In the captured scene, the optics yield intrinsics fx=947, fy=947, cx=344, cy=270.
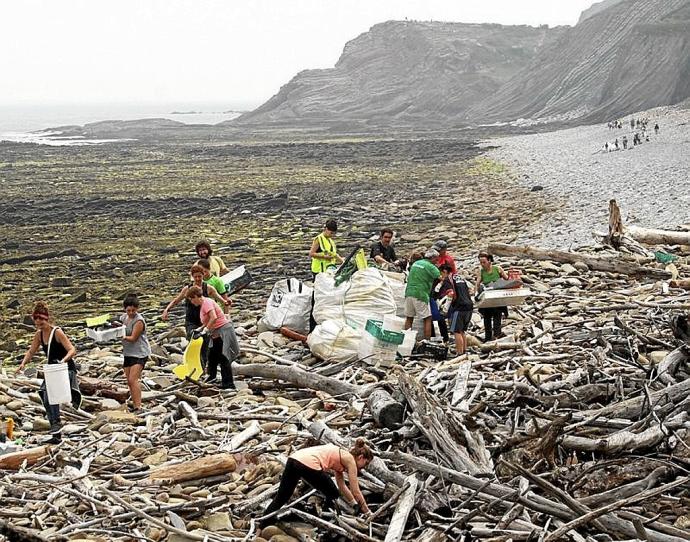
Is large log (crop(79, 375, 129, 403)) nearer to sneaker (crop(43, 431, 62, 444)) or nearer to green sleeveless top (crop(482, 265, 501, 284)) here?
sneaker (crop(43, 431, 62, 444))

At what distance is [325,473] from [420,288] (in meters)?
4.60

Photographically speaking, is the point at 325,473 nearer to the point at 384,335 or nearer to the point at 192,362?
the point at 384,335

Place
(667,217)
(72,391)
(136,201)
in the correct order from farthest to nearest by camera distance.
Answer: (136,201) < (667,217) < (72,391)

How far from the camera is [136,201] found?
32469mm

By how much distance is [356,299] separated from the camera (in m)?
11.0

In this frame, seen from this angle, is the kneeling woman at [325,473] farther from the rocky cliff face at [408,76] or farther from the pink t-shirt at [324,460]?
the rocky cliff face at [408,76]

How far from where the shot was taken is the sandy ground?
20406 mm

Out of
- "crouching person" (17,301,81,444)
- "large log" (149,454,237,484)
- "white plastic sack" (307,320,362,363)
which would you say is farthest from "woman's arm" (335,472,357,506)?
"white plastic sack" (307,320,362,363)

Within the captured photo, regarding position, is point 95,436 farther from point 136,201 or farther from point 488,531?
point 136,201

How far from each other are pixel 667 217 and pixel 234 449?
14.3m

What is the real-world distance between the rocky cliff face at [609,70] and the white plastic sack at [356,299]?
53624 millimetres

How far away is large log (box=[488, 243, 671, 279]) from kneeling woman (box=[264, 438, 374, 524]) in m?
7.97

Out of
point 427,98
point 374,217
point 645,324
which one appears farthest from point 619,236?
point 427,98

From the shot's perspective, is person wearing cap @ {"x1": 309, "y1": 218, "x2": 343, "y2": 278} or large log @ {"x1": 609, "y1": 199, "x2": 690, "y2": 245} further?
large log @ {"x1": 609, "y1": 199, "x2": 690, "y2": 245}
